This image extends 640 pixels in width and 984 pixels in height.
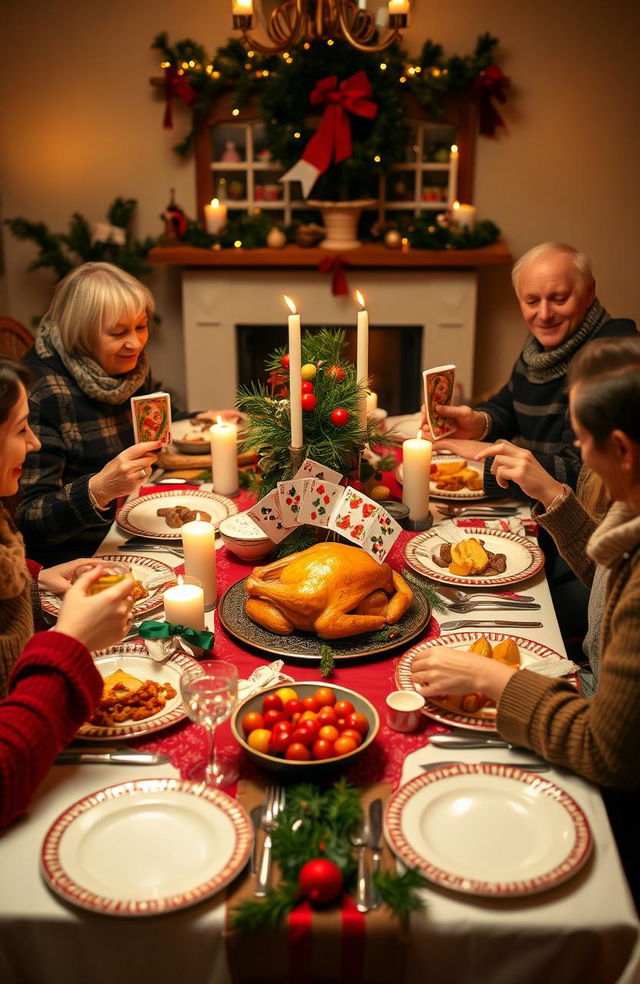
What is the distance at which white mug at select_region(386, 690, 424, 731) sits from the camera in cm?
142

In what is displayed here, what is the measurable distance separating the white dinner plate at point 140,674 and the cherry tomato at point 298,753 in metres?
0.23

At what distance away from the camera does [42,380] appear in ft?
8.32

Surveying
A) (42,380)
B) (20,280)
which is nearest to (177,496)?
(42,380)

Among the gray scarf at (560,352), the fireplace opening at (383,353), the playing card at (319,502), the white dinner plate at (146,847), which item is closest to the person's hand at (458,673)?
the white dinner plate at (146,847)

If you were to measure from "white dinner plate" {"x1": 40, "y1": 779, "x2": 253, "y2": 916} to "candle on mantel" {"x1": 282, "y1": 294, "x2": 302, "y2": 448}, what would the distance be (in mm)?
825

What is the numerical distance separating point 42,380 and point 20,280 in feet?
8.80

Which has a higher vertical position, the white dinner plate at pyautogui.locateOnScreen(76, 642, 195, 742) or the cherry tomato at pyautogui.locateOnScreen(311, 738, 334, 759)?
the cherry tomato at pyautogui.locateOnScreen(311, 738, 334, 759)

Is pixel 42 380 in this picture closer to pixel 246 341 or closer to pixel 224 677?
pixel 224 677

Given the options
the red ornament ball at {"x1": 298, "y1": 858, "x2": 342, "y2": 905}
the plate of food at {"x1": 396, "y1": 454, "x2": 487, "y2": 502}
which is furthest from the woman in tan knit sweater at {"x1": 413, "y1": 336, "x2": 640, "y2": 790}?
the plate of food at {"x1": 396, "y1": 454, "x2": 487, "y2": 502}

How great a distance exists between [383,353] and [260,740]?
3.75m

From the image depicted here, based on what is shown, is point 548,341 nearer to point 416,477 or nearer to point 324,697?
point 416,477

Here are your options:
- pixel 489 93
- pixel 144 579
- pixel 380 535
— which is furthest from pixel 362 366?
pixel 489 93

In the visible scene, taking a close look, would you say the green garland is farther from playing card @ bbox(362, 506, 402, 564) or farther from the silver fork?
playing card @ bbox(362, 506, 402, 564)

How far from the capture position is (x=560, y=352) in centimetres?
267
